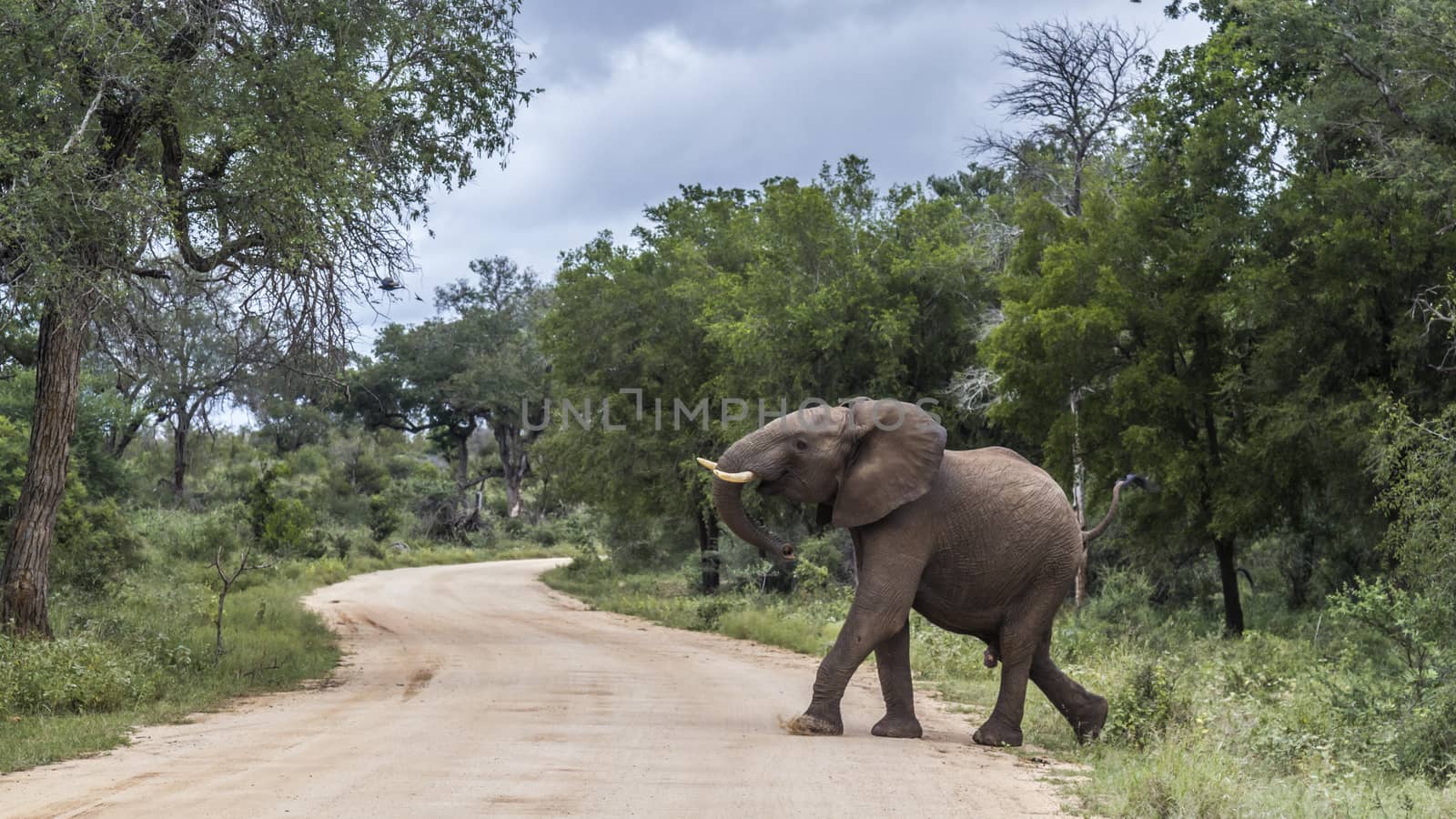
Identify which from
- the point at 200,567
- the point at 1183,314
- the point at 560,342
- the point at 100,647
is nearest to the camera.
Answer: the point at 100,647

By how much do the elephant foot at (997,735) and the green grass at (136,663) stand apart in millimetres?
6976

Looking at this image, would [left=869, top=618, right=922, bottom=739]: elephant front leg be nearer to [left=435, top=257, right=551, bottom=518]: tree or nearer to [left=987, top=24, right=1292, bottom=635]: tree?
[left=987, top=24, right=1292, bottom=635]: tree

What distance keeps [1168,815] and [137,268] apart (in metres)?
12.9

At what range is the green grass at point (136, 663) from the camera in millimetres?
11000

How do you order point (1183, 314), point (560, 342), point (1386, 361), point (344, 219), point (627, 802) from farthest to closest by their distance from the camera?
point (560, 342) < point (1183, 314) < point (1386, 361) < point (344, 219) < point (627, 802)

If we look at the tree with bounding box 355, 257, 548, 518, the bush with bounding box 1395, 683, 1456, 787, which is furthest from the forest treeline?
the tree with bounding box 355, 257, 548, 518

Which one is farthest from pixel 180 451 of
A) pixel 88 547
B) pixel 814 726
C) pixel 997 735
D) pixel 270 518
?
pixel 997 735

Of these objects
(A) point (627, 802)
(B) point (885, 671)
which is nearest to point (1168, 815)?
(A) point (627, 802)

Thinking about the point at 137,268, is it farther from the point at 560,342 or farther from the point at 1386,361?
the point at 560,342

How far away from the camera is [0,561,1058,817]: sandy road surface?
24.4 feet

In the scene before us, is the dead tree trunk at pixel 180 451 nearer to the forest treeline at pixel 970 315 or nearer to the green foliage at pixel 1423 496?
the forest treeline at pixel 970 315

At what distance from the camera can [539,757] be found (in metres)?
9.22

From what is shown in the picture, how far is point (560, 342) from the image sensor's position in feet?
118

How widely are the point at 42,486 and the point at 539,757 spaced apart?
907 centimetres
